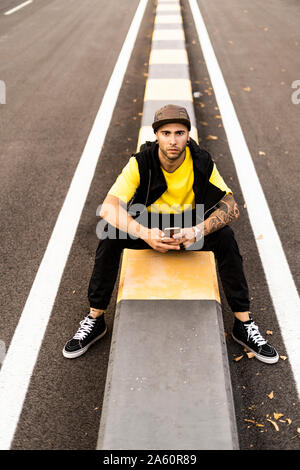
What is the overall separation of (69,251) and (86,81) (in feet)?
16.9

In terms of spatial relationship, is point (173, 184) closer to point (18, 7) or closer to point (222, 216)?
point (222, 216)

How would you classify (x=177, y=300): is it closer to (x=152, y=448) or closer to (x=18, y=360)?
(x=152, y=448)

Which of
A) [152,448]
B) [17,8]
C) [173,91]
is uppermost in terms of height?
[17,8]

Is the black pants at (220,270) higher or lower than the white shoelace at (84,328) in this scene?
higher

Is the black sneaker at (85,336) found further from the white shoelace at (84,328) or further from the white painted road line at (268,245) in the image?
the white painted road line at (268,245)

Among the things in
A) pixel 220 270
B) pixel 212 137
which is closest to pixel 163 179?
pixel 220 270

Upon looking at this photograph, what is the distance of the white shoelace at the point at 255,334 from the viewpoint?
3115 mm

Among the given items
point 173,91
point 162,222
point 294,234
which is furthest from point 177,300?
point 173,91

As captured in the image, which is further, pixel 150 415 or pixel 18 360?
pixel 18 360

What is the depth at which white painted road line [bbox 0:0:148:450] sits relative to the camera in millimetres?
2836

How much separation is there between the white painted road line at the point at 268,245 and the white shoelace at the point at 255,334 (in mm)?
232

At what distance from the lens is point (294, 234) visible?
4301mm

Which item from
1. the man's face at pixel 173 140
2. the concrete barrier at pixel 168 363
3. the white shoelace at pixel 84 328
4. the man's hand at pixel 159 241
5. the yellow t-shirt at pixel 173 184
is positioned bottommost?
the white shoelace at pixel 84 328

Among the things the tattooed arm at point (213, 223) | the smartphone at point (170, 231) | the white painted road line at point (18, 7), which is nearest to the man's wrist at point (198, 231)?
the tattooed arm at point (213, 223)
